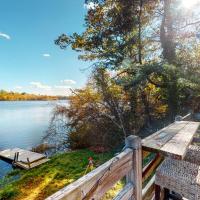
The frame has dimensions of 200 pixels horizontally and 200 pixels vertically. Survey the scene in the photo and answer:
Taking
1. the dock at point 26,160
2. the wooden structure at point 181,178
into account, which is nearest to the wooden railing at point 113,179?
the wooden structure at point 181,178

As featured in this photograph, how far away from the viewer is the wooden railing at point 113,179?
1104mm

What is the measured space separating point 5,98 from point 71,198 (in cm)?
12878

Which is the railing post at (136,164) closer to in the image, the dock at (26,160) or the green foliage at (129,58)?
the green foliage at (129,58)

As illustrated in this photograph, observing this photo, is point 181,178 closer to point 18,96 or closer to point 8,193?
point 8,193

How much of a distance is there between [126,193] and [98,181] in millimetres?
516

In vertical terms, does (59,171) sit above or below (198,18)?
below

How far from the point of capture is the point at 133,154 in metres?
1.73

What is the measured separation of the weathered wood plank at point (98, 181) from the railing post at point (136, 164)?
2.1 inches

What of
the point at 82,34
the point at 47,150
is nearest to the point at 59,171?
the point at 47,150

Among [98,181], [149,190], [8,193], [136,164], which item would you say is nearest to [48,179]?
[8,193]

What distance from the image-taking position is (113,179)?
150 centimetres

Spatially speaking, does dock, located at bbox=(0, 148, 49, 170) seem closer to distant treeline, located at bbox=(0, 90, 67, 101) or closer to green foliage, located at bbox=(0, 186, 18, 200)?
green foliage, located at bbox=(0, 186, 18, 200)

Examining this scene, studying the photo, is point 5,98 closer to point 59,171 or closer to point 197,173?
point 59,171

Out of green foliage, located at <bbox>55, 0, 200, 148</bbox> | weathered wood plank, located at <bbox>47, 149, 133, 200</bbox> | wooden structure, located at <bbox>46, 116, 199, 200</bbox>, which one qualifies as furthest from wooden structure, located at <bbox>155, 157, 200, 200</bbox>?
green foliage, located at <bbox>55, 0, 200, 148</bbox>
